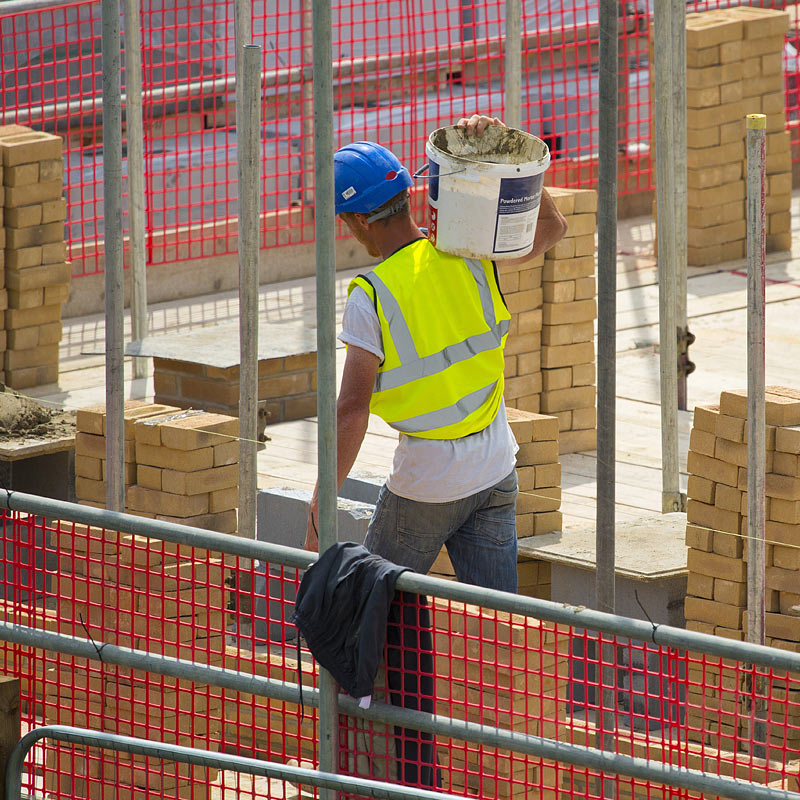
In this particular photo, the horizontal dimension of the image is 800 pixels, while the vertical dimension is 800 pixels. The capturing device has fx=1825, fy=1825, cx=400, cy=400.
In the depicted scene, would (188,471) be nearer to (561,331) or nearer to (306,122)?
(561,331)

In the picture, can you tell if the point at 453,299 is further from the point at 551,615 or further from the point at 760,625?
the point at 760,625

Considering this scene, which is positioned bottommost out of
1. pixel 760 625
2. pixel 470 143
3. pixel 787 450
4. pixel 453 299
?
pixel 760 625

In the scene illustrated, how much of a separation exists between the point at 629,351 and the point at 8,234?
372 cm

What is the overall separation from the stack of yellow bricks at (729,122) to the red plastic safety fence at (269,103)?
0.80 meters

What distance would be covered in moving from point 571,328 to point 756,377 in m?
3.19

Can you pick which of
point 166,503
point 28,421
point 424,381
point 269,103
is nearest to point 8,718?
point 424,381

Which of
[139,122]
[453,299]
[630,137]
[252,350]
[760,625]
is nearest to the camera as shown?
[453,299]

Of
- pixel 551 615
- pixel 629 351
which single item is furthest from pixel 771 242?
pixel 551 615

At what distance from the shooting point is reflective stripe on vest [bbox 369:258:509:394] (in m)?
5.46

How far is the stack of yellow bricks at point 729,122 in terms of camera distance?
12.5m

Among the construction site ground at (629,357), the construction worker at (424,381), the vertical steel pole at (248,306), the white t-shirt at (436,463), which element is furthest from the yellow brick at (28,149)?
the white t-shirt at (436,463)

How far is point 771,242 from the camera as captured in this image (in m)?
13.3

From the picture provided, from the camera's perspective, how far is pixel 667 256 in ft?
27.0

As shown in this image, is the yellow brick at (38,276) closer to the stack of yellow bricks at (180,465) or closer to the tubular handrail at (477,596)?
the stack of yellow bricks at (180,465)
